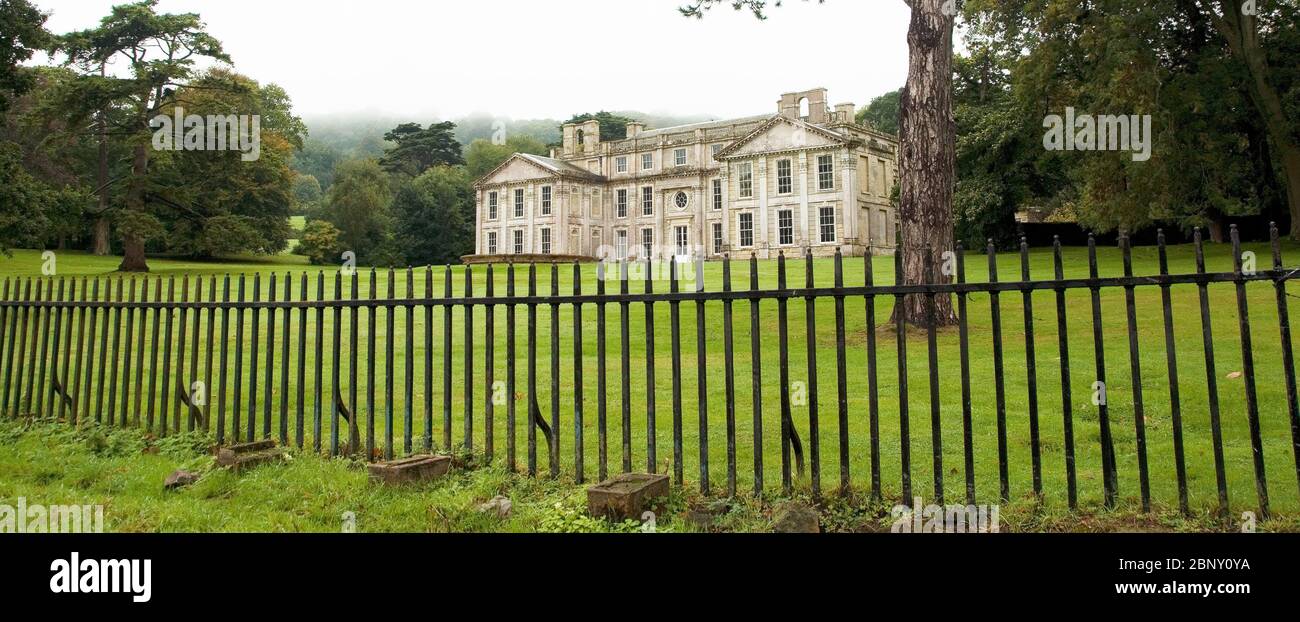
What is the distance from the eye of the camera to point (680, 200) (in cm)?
6175

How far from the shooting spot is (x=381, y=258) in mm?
59312

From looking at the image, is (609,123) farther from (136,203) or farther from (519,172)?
(136,203)

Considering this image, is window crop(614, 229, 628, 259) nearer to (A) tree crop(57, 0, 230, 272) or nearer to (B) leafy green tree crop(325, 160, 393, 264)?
(B) leafy green tree crop(325, 160, 393, 264)

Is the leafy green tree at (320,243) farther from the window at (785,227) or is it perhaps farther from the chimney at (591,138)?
the window at (785,227)

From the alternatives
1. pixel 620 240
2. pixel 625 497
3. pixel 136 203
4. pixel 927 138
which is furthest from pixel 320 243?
pixel 625 497

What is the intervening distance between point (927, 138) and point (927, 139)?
17 millimetres

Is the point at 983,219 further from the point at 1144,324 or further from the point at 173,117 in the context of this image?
the point at 173,117

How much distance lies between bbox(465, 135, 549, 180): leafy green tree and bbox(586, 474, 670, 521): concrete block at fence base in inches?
3498

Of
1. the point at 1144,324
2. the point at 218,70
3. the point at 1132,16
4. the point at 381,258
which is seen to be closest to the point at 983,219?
the point at 1132,16

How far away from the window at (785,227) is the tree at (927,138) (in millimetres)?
37706

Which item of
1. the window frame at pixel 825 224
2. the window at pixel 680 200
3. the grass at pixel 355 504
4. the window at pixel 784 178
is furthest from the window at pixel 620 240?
the grass at pixel 355 504

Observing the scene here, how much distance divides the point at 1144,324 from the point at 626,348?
11723mm

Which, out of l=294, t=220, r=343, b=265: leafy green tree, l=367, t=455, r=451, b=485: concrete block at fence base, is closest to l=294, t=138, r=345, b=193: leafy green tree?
l=294, t=220, r=343, b=265: leafy green tree
